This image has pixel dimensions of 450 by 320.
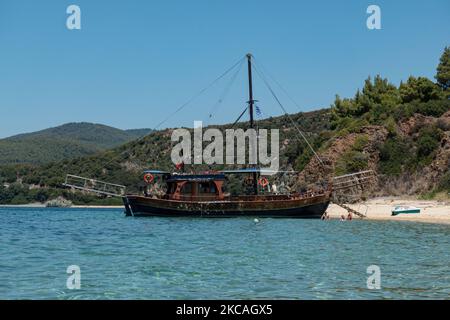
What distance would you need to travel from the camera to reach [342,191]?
47688 mm

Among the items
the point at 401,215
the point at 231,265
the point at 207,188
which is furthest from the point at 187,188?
the point at 231,265

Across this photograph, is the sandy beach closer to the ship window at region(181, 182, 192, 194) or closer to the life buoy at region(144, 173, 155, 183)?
the ship window at region(181, 182, 192, 194)

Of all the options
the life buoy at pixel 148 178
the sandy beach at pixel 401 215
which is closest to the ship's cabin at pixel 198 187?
the life buoy at pixel 148 178

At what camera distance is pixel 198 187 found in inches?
1674

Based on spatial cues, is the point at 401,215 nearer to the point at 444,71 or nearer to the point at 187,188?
the point at 187,188

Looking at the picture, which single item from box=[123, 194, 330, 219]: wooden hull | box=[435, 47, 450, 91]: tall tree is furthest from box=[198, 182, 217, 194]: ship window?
box=[435, 47, 450, 91]: tall tree

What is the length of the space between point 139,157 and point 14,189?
64.5 feet

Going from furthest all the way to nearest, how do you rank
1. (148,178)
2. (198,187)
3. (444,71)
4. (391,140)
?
(444,71) → (391,140) → (148,178) → (198,187)

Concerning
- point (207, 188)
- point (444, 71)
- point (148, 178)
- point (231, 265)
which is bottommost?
point (231, 265)

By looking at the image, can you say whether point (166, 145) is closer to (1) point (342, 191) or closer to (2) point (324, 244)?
(1) point (342, 191)

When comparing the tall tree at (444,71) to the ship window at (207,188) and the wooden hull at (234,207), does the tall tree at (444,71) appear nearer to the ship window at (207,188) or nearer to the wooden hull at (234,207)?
the wooden hull at (234,207)

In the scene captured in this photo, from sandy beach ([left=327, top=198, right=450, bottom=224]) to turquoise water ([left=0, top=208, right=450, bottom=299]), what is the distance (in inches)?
246

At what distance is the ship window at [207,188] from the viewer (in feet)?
139

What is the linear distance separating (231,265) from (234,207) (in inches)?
985
